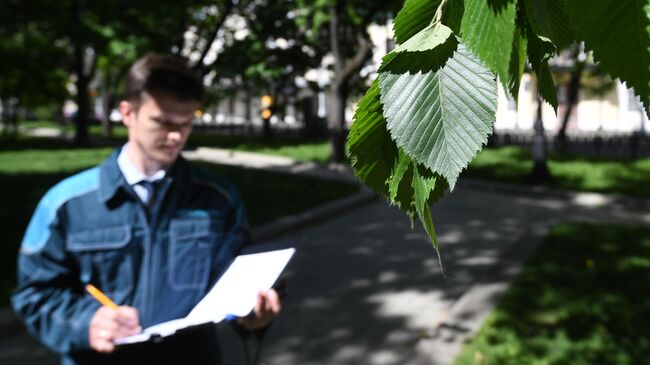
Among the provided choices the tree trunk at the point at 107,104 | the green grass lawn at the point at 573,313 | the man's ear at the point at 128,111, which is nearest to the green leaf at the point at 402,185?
the man's ear at the point at 128,111

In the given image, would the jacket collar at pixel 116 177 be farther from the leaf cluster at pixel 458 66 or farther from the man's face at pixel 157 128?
the leaf cluster at pixel 458 66

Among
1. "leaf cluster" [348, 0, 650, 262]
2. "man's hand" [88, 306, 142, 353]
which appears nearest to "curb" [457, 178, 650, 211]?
"man's hand" [88, 306, 142, 353]

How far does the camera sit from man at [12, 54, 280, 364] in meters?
2.06

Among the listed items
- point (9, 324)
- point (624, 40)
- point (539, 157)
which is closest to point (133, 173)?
point (624, 40)

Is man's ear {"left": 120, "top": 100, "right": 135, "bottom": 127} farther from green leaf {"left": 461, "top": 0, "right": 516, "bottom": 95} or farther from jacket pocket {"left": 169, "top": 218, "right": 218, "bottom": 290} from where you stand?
green leaf {"left": 461, "top": 0, "right": 516, "bottom": 95}

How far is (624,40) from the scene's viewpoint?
55 centimetres

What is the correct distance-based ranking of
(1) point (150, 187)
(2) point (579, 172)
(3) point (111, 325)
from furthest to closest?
(2) point (579, 172) → (1) point (150, 187) → (3) point (111, 325)

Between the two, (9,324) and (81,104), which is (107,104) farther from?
(9,324)

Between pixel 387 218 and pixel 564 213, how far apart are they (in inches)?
130

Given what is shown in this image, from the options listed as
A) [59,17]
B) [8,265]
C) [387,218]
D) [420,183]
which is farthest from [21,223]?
[420,183]

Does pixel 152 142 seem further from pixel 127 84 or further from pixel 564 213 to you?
pixel 564 213

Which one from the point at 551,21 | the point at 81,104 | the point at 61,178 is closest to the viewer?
the point at 551,21

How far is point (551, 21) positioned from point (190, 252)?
1747 mm

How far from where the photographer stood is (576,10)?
1.85ft
